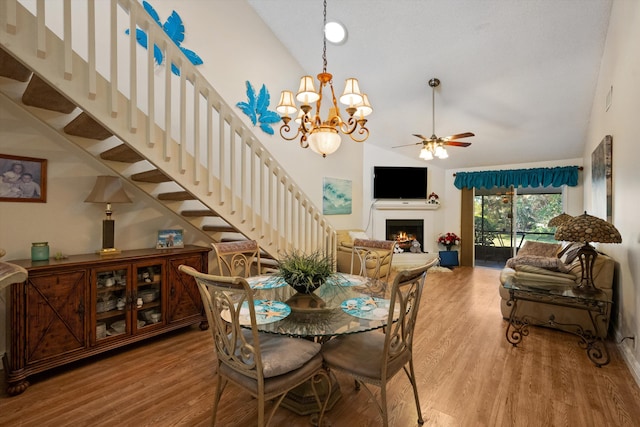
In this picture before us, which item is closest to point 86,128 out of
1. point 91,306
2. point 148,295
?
point 91,306

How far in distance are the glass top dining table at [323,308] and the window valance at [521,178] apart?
16.8ft

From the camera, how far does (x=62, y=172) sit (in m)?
2.66

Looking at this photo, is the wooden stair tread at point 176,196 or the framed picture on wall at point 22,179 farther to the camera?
the wooden stair tread at point 176,196

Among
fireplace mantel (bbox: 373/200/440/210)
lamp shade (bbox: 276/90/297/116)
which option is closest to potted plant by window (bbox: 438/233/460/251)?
fireplace mantel (bbox: 373/200/440/210)

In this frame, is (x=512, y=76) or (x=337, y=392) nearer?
(x=337, y=392)

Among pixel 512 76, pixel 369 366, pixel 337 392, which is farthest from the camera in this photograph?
pixel 512 76

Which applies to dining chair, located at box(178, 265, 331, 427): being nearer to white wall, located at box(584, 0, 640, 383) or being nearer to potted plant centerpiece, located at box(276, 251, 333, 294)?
potted plant centerpiece, located at box(276, 251, 333, 294)

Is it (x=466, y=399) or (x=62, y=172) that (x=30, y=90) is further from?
(x=466, y=399)

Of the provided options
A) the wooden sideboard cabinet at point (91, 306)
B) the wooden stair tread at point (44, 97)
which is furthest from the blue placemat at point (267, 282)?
the wooden stair tread at point (44, 97)

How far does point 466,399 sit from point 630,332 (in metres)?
1.60

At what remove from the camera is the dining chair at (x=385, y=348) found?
1549 mm

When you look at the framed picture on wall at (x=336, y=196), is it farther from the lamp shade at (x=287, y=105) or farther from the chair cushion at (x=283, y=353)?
the chair cushion at (x=283, y=353)

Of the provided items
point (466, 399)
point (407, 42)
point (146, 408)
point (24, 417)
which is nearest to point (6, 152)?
point (24, 417)

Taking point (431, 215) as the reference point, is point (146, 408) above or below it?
below
